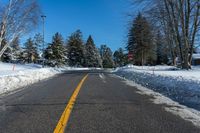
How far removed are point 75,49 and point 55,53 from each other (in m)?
12.5

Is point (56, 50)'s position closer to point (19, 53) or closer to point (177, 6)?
point (19, 53)

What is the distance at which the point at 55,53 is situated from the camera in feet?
246

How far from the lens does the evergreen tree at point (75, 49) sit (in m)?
86.8

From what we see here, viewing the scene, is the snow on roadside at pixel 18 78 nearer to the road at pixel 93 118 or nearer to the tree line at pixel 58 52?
the road at pixel 93 118

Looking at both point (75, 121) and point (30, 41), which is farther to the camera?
point (30, 41)

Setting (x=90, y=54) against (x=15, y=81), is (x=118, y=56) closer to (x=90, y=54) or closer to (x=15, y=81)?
(x=90, y=54)

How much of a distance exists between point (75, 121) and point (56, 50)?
69299mm

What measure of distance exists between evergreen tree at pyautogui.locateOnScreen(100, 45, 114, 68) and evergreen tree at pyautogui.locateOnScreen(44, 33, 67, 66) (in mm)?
46550

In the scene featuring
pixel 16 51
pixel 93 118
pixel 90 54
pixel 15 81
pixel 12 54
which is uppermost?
pixel 16 51

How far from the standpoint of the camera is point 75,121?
6.59 meters

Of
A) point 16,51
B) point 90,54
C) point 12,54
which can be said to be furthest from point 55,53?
point 90,54

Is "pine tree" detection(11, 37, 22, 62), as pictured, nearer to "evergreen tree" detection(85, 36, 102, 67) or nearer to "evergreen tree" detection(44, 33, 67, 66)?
"evergreen tree" detection(44, 33, 67, 66)

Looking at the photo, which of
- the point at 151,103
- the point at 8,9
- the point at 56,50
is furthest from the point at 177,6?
the point at 56,50

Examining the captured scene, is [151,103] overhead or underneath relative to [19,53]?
underneath
